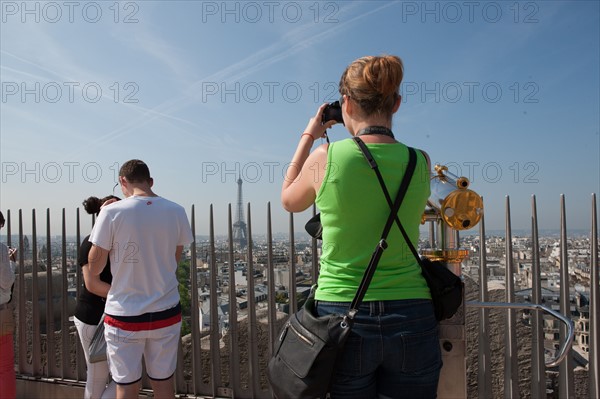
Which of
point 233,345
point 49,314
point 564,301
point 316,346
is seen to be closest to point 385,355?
point 316,346

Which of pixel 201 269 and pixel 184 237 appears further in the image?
pixel 201 269

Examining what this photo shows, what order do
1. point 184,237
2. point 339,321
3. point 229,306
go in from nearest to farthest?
point 339,321 → point 184,237 → point 229,306

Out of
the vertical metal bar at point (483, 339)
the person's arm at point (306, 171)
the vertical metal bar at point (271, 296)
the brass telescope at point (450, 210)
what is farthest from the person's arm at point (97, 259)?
the vertical metal bar at point (483, 339)

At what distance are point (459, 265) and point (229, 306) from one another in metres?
2.74

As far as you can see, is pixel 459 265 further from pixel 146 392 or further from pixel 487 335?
pixel 146 392

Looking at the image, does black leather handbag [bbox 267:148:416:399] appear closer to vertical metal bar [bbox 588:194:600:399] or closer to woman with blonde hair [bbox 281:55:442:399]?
woman with blonde hair [bbox 281:55:442:399]

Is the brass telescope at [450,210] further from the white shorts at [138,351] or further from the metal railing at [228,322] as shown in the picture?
the white shorts at [138,351]

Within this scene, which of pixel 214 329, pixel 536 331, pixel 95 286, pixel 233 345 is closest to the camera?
pixel 95 286

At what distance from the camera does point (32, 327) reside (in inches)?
209

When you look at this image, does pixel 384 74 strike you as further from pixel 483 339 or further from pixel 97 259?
pixel 483 339

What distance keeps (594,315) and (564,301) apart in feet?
0.68

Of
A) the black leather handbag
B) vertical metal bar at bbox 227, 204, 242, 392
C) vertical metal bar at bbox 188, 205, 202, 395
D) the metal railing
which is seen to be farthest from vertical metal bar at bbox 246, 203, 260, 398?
the black leather handbag

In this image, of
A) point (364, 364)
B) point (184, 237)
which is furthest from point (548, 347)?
point (184, 237)

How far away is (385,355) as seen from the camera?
1559mm
